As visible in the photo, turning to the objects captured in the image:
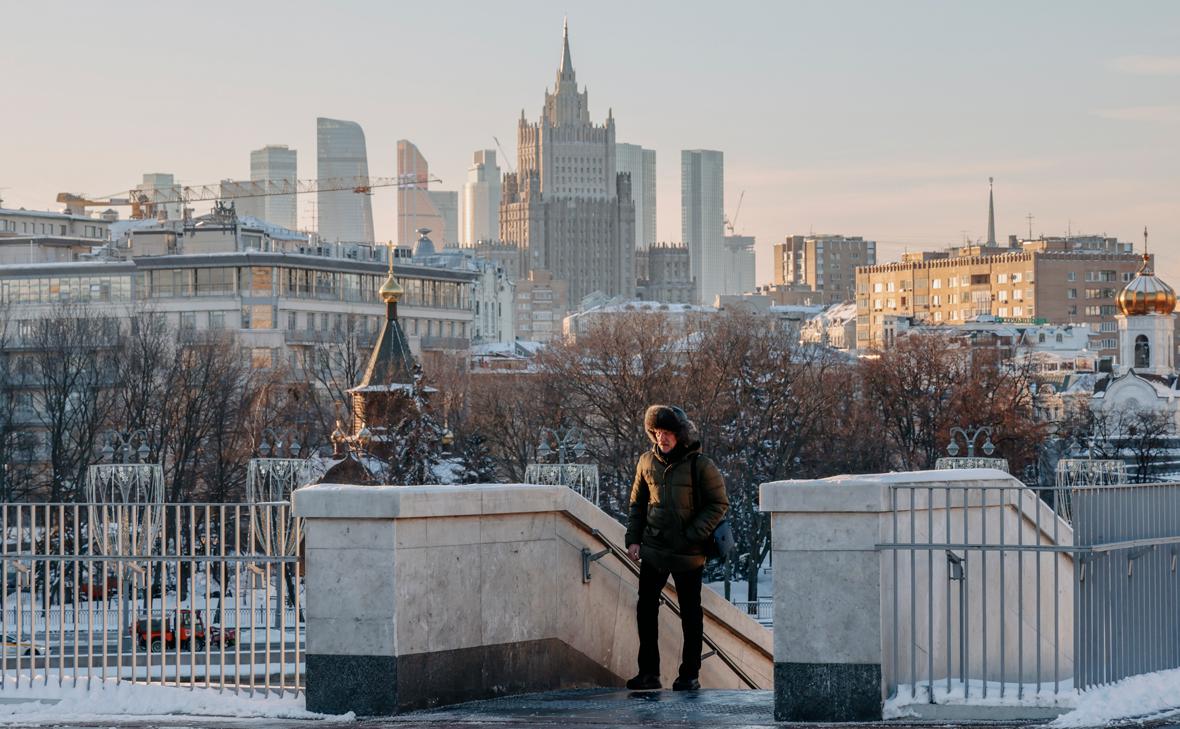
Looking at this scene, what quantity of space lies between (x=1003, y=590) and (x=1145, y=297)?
426 feet

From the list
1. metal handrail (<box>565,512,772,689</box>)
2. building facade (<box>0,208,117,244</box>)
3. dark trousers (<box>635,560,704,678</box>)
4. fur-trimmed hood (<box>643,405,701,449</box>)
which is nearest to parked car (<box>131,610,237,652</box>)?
metal handrail (<box>565,512,772,689</box>)

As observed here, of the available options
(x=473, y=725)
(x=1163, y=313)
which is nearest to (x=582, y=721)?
(x=473, y=725)

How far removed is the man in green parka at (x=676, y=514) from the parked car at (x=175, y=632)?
311cm

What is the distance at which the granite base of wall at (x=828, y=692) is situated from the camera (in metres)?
14.5

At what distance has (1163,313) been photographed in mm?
145375

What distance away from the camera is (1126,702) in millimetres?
13953

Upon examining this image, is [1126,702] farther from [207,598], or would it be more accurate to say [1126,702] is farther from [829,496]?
[207,598]

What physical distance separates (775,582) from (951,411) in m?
84.7

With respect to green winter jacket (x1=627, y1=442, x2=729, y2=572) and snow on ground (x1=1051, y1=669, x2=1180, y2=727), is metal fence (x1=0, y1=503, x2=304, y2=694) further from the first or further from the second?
snow on ground (x1=1051, y1=669, x2=1180, y2=727)

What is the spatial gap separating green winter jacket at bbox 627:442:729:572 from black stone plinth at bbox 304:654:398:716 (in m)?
2.34

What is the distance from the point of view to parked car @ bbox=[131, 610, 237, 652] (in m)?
15.9

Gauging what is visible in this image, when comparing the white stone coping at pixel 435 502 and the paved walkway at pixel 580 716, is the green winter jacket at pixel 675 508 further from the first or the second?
the paved walkway at pixel 580 716

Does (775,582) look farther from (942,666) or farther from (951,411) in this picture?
(951,411)

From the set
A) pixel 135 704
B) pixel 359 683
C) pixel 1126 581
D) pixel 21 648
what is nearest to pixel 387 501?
pixel 359 683
